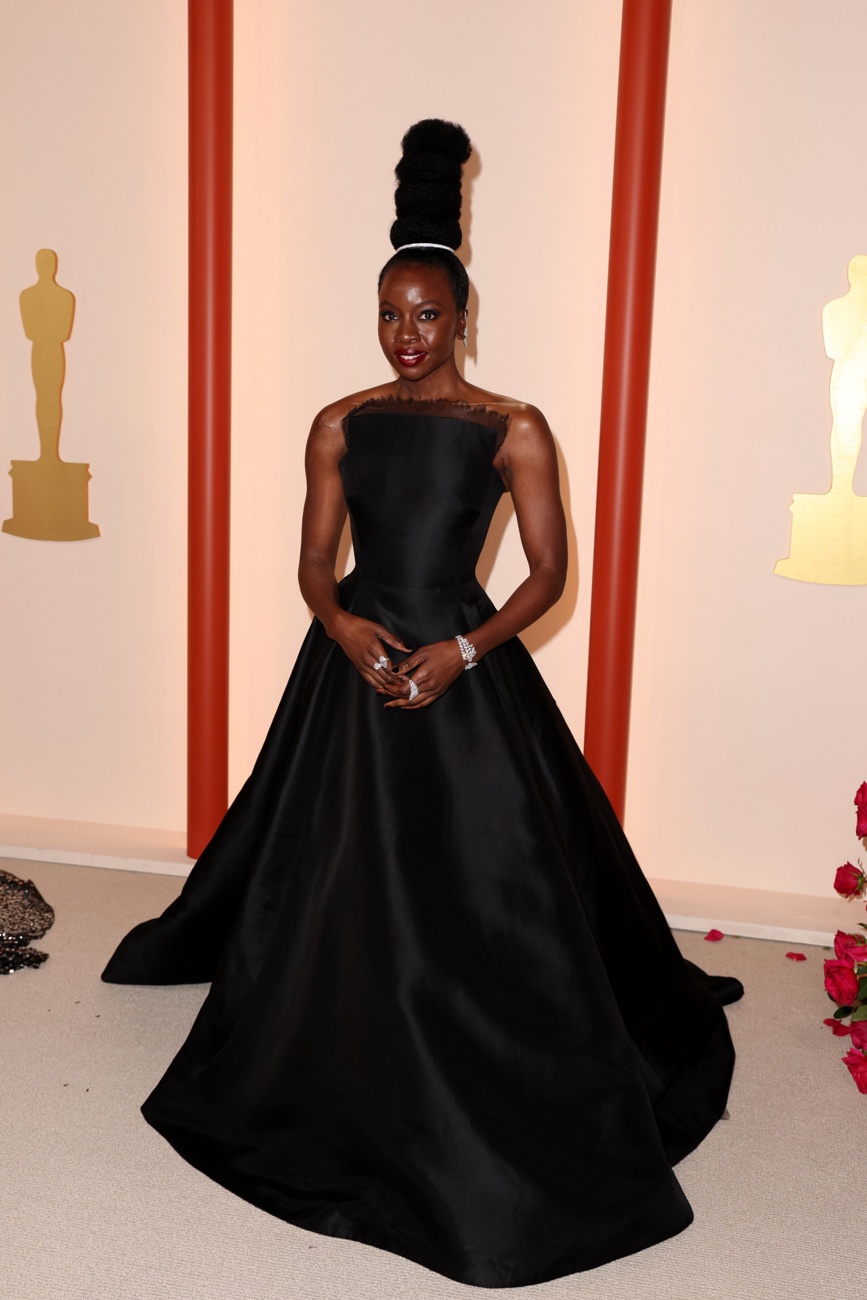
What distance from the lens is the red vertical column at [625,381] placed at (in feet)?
9.98

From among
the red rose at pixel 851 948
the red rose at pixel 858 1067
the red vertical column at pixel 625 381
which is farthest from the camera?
the red vertical column at pixel 625 381

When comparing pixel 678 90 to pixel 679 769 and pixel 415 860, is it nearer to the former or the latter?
pixel 679 769

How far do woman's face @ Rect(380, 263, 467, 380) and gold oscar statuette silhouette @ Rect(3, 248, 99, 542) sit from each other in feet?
5.86

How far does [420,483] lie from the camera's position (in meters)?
2.21

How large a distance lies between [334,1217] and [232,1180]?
0.67 feet

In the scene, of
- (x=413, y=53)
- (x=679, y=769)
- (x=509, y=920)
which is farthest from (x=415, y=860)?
(x=413, y=53)

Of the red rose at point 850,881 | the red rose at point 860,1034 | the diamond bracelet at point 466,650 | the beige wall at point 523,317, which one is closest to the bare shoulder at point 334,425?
the diamond bracelet at point 466,650

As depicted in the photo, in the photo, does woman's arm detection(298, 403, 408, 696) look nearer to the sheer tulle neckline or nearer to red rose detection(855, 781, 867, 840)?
the sheer tulle neckline

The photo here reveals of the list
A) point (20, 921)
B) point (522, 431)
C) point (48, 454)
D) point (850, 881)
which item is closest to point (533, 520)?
point (522, 431)

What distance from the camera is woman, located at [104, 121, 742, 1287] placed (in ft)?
6.48

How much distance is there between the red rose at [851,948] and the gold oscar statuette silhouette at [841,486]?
110 centimetres

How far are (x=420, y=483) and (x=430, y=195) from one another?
0.52 metres

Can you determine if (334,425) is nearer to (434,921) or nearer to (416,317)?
(416,317)

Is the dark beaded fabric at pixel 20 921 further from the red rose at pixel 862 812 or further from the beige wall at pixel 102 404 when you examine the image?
the red rose at pixel 862 812
